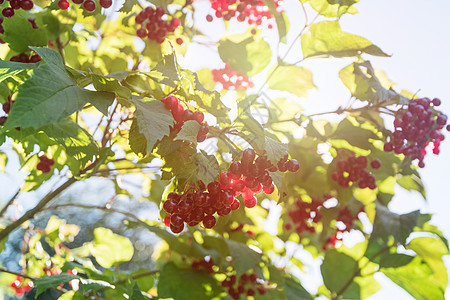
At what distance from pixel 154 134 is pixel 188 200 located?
0.30 m

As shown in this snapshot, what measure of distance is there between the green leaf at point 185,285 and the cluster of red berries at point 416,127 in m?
0.93

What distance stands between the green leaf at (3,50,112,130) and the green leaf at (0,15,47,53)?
69 cm

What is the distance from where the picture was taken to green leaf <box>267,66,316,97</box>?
172cm

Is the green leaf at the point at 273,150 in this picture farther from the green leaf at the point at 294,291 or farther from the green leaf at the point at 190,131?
the green leaf at the point at 294,291

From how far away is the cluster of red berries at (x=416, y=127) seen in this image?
1.44 metres

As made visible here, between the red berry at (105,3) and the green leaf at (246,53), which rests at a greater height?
the red berry at (105,3)

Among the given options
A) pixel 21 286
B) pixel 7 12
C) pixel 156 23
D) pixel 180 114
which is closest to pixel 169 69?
pixel 180 114

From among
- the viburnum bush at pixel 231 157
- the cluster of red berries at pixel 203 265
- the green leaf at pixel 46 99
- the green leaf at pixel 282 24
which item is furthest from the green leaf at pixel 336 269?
the green leaf at pixel 46 99

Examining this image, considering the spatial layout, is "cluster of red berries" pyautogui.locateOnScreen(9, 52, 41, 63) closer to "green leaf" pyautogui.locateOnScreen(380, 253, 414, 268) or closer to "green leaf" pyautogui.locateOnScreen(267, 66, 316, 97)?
"green leaf" pyautogui.locateOnScreen(267, 66, 316, 97)

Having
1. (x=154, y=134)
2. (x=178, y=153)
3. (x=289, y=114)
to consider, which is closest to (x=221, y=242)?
(x=289, y=114)

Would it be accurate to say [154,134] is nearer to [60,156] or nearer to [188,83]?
[188,83]

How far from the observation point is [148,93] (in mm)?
1116

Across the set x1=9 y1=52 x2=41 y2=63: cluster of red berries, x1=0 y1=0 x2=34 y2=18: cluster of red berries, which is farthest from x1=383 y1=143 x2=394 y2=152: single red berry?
x1=0 y1=0 x2=34 y2=18: cluster of red berries

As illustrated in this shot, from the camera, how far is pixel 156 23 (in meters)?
1.68
